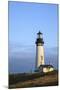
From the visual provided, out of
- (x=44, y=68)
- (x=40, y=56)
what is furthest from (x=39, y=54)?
(x=44, y=68)

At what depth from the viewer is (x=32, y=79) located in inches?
85.5

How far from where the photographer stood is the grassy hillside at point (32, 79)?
7.02 feet

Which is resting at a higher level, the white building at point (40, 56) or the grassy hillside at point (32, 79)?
the white building at point (40, 56)

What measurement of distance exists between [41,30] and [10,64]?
432 millimetres

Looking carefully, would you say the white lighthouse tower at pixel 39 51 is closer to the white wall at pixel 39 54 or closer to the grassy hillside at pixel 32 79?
the white wall at pixel 39 54

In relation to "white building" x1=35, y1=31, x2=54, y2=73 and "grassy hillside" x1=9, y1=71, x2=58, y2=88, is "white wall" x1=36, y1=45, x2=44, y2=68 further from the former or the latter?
"grassy hillside" x1=9, y1=71, x2=58, y2=88

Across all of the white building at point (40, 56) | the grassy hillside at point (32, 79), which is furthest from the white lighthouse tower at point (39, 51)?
the grassy hillside at point (32, 79)

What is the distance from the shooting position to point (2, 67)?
2.12m

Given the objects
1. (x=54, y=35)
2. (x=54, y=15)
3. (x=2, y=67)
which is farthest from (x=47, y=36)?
(x=2, y=67)

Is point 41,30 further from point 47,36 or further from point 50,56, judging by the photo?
point 50,56

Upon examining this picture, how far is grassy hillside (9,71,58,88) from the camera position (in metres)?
2.14

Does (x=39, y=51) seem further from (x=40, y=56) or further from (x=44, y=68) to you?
(x=44, y=68)

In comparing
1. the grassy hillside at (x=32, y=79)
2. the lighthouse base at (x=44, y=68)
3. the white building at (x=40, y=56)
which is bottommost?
the grassy hillside at (x=32, y=79)

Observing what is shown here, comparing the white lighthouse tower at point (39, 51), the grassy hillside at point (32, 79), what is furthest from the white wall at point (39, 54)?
the grassy hillside at point (32, 79)
